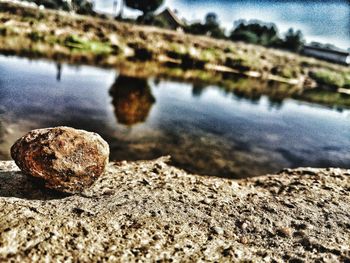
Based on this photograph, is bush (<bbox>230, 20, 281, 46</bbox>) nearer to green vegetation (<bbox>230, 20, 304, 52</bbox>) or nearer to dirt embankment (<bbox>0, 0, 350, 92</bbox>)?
green vegetation (<bbox>230, 20, 304, 52</bbox>)

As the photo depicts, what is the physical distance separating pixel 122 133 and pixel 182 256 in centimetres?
782

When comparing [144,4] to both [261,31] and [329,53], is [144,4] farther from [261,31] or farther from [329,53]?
[329,53]

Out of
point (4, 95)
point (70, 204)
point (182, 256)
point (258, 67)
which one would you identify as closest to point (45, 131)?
point (70, 204)

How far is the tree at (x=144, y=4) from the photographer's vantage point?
74188 millimetres

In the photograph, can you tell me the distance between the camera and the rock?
613 cm

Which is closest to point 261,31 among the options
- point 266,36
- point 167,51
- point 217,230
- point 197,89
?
point 266,36

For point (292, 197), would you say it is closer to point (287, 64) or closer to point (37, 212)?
point (37, 212)

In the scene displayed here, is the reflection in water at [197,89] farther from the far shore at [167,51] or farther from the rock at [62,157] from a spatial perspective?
the rock at [62,157]

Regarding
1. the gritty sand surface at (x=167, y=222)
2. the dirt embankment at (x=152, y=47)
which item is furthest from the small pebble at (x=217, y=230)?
the dirt embankment at (x=152, y=47)

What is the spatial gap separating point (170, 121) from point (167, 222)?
9813 mm

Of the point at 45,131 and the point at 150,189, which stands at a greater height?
the point at 45,131

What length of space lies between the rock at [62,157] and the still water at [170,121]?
295cm

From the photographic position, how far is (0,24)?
39.1 meters

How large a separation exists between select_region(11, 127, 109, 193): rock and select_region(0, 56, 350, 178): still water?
9.69ft
